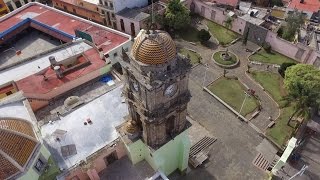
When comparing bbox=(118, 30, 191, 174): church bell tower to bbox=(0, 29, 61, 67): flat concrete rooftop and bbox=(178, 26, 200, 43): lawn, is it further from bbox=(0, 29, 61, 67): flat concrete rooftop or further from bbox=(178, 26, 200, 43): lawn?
bbox=(0, 29, 61, 67): flat concrete rooftop

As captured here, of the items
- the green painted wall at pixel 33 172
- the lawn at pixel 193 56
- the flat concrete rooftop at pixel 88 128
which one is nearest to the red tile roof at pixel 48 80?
the flat concrete rooftop at pixel 88 128

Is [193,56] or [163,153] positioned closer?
[163,153]

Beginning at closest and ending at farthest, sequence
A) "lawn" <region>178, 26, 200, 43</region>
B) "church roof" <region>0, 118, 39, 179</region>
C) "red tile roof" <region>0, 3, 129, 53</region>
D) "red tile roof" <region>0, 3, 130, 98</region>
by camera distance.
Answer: "church roof" <region>0, 118, 39, 179</region>
"red tile roof" <region>0, 3, 130, 98</region>
"red tile roof" <region>0, 3, 129, 53</region>
"lawn" <region>178, 26, 200, 43</region>

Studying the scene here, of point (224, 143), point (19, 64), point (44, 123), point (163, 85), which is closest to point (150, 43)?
point (163, 85)

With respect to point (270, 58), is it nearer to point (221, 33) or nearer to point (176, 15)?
point (221, 33)

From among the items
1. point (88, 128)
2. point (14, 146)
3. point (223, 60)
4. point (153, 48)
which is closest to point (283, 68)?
point (223, 60)

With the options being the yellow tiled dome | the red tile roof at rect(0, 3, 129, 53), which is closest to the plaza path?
the red tile roof at rect(0, 3, 129, 53)
